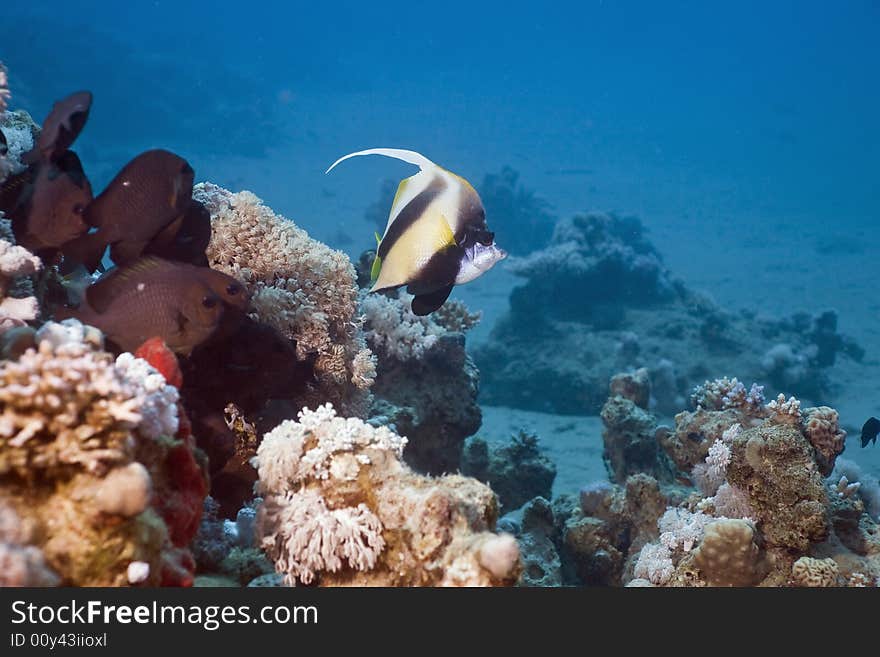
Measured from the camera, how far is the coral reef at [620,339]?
48.8ft

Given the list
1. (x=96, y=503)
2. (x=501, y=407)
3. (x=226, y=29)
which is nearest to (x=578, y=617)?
(x=96, y=503)

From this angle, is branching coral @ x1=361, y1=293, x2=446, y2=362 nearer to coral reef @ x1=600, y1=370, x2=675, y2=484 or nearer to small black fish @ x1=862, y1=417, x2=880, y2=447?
coral reef @ x1=600, y1=370, x2=675, y2=484

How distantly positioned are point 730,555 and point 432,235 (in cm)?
237

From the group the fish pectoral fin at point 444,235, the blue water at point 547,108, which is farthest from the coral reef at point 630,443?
the blue water at point 547,108

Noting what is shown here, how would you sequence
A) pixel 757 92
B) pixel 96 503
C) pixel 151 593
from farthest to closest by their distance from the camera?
pixel 757 92
pixel 151 593
pixel 96 503

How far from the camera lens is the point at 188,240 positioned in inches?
122

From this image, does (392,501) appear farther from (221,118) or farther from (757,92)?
(757,92)

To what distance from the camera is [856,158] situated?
76.9m

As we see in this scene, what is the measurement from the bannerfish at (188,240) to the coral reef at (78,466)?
3.69ft

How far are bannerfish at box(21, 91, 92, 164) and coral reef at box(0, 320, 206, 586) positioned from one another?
3.75 feet

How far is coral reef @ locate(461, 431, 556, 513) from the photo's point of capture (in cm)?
753

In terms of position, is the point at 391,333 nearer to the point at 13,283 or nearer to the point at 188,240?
the point at 188,240

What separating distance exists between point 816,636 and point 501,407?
41.0ft

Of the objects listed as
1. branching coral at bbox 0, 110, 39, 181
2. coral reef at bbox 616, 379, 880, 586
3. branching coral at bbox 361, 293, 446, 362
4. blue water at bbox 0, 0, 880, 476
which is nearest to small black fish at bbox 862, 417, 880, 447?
coral reef at bbox 616, 379, 880, 586
